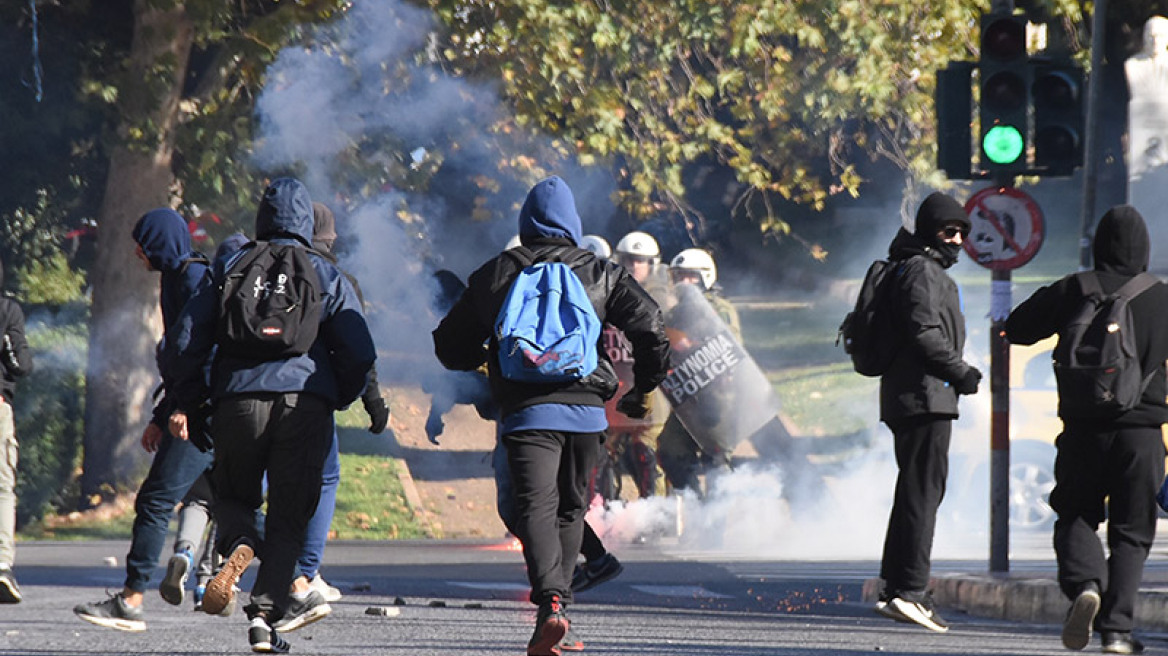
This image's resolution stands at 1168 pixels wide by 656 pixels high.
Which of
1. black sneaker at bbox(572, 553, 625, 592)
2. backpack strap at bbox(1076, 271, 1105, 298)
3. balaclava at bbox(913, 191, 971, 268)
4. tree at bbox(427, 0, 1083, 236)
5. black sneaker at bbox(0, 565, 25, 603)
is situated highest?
tree at bbox(427, 0, 1083, 236)

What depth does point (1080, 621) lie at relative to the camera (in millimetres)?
8117


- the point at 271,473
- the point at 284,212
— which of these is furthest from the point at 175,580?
the point at 284,212

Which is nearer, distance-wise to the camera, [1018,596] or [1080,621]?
[1080,621]

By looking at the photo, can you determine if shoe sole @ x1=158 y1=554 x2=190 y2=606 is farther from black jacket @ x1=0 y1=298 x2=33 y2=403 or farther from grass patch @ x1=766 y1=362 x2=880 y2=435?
grass patch @ x1=766 y1=362 x2=880 y2=435

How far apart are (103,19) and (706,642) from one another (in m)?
12.1

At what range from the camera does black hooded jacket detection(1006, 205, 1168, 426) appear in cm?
830

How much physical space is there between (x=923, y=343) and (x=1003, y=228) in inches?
103

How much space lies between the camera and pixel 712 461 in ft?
55.8

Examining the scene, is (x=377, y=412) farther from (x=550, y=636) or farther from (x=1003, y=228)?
(x=1003, y=228)

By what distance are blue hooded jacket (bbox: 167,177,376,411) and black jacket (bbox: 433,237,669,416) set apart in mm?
303

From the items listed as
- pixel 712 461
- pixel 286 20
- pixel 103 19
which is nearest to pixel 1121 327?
pixel 712 461

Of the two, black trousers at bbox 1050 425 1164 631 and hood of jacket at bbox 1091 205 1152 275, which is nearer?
black trousers at bbox 1050 425 1164 631

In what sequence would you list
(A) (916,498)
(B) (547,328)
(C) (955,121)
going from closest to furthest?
(B) (547,328)
(A) (916,498)
(C) (955,121)

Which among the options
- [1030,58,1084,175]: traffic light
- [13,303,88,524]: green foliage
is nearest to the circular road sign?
[1030,58,1084,175]: traffic light
